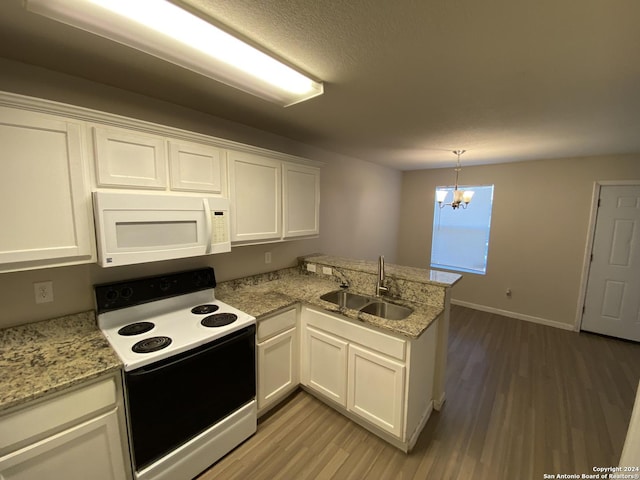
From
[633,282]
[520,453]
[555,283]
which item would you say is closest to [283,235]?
[520,453]

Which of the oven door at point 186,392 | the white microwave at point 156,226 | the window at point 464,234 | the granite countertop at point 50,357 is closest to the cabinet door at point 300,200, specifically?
the white microwave at point 156,226

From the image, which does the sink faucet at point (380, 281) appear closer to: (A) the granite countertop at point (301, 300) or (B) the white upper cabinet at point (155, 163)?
(A) the granite countertop at point (301, 300)

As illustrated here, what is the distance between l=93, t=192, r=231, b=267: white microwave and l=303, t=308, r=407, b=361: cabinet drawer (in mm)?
915

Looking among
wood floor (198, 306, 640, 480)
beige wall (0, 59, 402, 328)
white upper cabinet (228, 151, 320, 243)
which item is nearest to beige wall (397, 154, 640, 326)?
wood floor (198, 306, 640, 480)

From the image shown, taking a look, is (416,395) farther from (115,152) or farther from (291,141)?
(291,141)

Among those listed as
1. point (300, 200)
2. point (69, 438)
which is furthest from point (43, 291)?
point (300, 200)

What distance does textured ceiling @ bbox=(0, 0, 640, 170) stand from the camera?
3.41ft

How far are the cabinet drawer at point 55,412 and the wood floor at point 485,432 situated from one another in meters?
0.89

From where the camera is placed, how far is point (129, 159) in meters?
1.51

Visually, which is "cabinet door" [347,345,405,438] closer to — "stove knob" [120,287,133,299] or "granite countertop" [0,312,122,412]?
"granite countertop" [0,312,122,412]

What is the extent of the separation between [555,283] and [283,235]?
406 cm

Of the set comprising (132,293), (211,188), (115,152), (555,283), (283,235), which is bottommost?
(555,283)

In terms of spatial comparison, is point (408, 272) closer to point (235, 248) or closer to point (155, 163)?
point (235, 248)

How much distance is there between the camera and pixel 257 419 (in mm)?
2055
